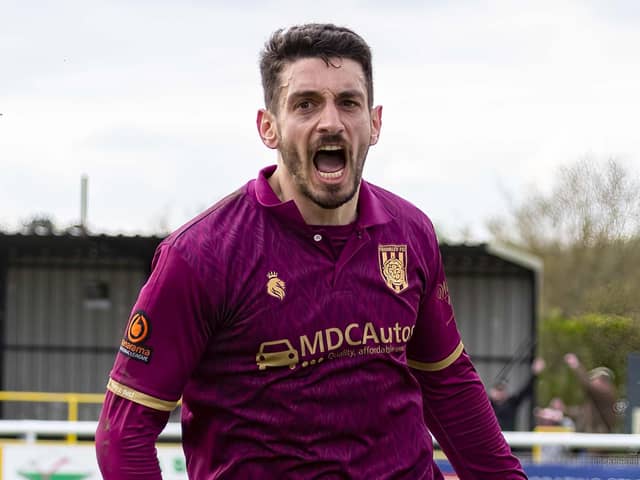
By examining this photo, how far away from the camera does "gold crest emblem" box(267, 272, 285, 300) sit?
2826mm

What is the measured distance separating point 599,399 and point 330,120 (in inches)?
326

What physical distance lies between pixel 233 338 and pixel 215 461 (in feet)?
1.00

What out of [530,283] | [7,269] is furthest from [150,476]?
[7,269]

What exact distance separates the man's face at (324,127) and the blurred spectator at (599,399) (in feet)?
22.1

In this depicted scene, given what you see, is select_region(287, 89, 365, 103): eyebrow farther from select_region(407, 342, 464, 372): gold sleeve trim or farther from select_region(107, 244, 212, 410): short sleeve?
select_region(407, 342, 464, 372): gold sleeve trim

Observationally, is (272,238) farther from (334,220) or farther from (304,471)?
(304,471)

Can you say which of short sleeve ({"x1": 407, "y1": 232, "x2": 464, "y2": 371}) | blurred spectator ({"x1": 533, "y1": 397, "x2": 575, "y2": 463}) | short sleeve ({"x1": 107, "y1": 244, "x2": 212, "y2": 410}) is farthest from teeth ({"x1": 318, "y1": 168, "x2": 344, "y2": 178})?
blurred spectator ({"x1": 533, "y1": 397, "x2": 575, "y2": 463})

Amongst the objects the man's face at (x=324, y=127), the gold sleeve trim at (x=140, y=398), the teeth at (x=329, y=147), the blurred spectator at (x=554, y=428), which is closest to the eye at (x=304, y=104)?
the man's face at (x=324, y=127)

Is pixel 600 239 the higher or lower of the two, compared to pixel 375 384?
higher

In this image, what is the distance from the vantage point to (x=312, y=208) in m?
2.93

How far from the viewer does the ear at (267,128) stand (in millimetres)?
2910

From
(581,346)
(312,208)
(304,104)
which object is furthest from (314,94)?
(581,346)

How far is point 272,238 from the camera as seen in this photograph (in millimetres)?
2887

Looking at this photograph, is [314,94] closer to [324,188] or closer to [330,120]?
[330,120]
